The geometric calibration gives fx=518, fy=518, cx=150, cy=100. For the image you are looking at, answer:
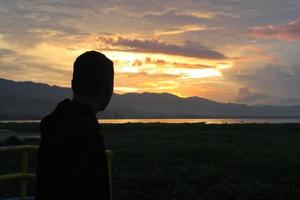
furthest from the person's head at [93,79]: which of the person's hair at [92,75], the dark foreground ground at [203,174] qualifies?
the dark foreground ground at [203,174]

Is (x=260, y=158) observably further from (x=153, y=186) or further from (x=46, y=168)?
(x=46, y=168)

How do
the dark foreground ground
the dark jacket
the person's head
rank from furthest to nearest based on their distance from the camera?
the dark foreground ground → the person's head → the dark jacket

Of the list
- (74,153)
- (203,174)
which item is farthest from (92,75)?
(203,174)

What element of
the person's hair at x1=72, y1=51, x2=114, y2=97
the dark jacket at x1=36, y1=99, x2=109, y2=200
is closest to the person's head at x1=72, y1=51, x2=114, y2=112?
the person's hair at x1=72, y1=51, x2=114, y2=97

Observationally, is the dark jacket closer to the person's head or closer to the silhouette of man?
the silhouette of man

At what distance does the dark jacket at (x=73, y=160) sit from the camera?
249cm

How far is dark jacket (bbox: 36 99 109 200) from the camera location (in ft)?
8.16

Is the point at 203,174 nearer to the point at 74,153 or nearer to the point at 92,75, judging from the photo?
the point at 92,75

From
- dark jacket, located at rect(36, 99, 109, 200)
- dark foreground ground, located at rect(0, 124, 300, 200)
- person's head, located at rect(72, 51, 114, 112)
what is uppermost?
person's head, located at rect(72, 51, 114, 112)

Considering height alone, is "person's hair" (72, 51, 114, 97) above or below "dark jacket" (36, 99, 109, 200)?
above

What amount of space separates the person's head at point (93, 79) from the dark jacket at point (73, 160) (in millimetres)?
168

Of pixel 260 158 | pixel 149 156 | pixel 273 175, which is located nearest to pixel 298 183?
pixel 273 175

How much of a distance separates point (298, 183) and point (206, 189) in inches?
124

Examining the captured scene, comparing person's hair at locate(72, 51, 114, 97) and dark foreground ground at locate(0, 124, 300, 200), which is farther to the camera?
dark foreground ground at locate(0, 124, 300, 200)
